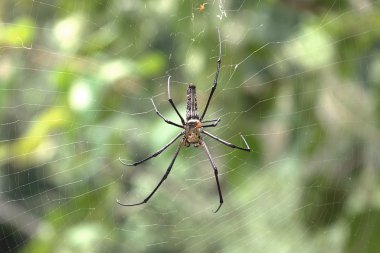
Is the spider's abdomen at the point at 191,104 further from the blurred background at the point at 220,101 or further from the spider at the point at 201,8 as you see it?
the spider at the point at 201,8

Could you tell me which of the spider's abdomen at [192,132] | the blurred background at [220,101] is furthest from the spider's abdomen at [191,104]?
the blurred background at [220,101]

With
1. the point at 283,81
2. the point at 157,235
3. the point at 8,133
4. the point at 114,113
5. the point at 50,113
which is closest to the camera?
the point at 50,113

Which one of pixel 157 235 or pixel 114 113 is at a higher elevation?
pixel 114 113

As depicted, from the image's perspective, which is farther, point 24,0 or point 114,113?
point 24,0

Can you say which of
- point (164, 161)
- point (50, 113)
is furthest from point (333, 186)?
point (50, 113)

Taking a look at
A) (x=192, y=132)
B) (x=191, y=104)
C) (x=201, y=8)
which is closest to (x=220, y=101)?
(x=192, y=132)

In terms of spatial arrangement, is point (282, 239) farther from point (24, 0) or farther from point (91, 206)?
point (24, 0)

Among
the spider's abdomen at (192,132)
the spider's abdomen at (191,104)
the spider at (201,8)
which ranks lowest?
the spider's abdomen at (192,132)
